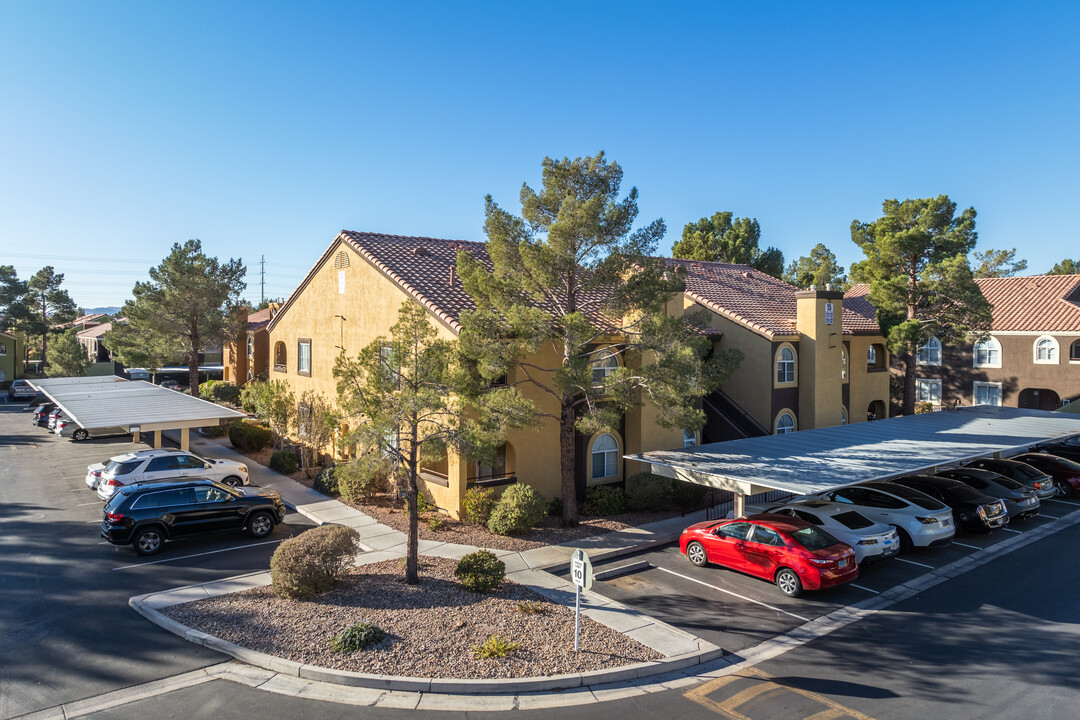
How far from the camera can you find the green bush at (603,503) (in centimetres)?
1856

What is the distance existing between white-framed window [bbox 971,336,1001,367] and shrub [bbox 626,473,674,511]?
1151 inches

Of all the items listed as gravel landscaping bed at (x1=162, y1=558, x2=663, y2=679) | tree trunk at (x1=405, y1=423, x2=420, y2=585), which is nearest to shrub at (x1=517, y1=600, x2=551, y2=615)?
gravel landscaping bed at (x1=162, y1=558, x2=663, y2=679)

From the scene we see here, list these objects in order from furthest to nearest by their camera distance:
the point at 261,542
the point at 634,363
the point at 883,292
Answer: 1. the point at 883,292
2. the point at 634,363
3. the point at 261,542

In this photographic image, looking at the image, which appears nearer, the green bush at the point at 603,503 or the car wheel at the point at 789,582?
the car wheel at the point at 789,582

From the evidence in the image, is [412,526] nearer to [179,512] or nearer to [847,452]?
[179,512]

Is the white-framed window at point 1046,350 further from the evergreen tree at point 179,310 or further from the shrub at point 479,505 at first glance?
the evergreen tree at point 179,310

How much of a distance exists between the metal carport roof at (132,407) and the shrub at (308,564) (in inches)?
420

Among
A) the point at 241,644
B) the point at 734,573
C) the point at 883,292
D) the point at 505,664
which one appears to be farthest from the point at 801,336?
Result: the point at 241,644

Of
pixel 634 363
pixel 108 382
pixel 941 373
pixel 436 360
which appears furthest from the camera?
pixel 941 373

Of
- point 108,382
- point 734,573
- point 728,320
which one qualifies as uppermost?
point 728,320

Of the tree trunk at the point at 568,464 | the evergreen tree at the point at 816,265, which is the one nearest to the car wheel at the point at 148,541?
the tree trunk at the point at 568,464

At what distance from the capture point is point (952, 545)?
→ 1648 centimetres

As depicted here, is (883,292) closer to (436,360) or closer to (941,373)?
(941,373)

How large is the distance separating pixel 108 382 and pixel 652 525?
30405 mm
